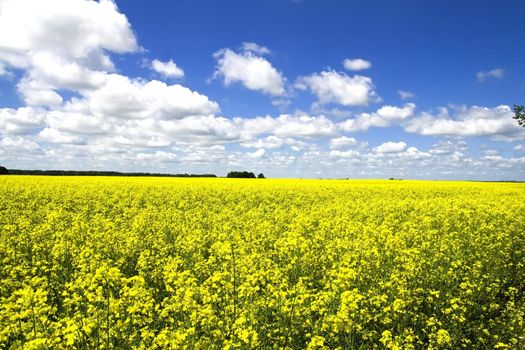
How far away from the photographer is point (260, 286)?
7863 millimetres

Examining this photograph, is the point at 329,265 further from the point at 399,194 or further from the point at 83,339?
the point at 399,194

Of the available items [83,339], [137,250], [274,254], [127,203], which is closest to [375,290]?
[274,254]

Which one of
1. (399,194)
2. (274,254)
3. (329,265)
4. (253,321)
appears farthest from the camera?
(399,194)

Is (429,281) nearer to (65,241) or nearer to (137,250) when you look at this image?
(137,250)

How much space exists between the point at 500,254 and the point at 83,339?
9.85 meters

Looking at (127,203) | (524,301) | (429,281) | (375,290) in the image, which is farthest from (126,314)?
(127,203)

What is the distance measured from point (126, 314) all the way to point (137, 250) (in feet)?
13.9

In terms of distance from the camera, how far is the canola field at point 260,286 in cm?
471

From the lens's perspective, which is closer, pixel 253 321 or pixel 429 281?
pixel 253 321

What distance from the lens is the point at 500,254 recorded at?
9945 millimetres

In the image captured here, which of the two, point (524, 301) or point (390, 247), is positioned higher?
point (390, 247)

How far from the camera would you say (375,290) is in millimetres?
6801

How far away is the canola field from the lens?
471 centimetres

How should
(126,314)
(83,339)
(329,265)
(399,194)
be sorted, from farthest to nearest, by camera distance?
(399,194) < (329,265) < (126,314) < (83,339)
